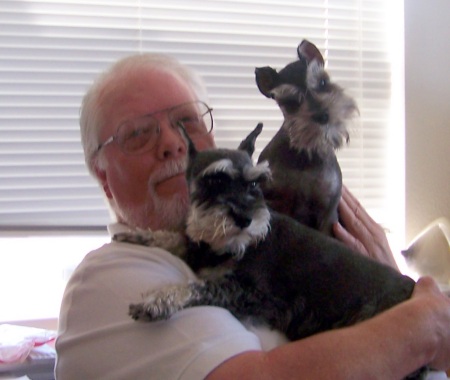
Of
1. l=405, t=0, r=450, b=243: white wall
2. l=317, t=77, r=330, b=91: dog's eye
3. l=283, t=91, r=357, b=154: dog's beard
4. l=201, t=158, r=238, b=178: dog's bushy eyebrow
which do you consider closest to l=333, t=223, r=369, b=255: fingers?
l=283, t=91, r=357, b=154: dog's beard

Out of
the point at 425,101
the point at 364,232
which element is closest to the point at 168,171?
the point at 364,232

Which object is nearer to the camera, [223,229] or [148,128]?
[223,229]

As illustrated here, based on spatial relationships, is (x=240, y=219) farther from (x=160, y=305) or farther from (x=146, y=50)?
(x=146, y=50)

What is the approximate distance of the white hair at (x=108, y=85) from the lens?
4.61ft

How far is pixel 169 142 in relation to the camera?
129 cm

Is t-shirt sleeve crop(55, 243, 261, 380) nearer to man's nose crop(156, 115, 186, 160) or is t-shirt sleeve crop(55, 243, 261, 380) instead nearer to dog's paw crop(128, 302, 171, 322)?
dog's paw crop(128, 302, 171, 322)

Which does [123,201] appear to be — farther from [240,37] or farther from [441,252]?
[441,252]

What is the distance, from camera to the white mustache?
1.26m

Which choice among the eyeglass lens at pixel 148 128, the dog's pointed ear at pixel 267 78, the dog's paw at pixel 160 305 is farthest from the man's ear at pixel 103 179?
the dog's paw at pixel 160 305

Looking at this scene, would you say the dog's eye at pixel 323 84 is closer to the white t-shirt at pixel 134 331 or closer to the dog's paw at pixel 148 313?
the white t-shirt at pixel 134 331

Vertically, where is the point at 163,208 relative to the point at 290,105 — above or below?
below

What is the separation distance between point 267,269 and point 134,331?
262mm

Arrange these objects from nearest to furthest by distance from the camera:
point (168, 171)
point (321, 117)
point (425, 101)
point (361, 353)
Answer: point (361, 353) < point (321, 117) < point (168, 171) < point (425, 101)

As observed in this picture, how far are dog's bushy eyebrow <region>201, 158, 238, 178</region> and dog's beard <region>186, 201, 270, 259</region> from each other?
61 mm
